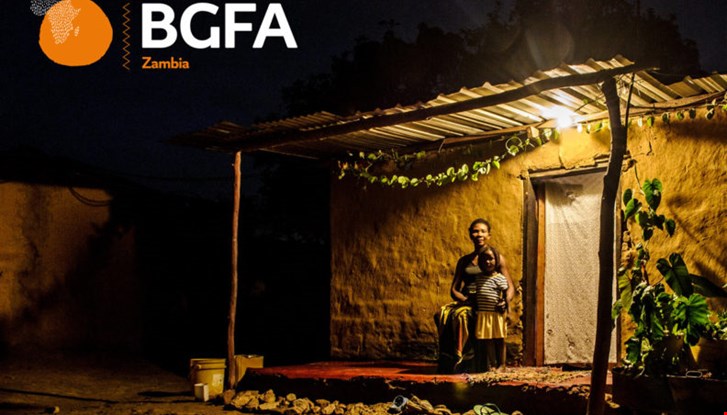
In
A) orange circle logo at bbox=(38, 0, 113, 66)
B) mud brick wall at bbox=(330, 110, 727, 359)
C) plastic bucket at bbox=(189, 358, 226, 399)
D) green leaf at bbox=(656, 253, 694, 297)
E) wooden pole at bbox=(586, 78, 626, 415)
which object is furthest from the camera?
orange circle logo at bbox=(38, 0, 113, 66)

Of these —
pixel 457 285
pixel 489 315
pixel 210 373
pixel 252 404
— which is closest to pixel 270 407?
pixel 252 404

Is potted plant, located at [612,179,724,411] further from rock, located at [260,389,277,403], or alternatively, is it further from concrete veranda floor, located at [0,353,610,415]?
rock, located at [260,389,277,403]

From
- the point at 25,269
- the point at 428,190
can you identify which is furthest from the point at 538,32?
the point at 25,269

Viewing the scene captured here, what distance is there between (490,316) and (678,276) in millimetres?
2145

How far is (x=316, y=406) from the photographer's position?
7.14m

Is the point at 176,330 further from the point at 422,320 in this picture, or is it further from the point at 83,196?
the point at 422,320

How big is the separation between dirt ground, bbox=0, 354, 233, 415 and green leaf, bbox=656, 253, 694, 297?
14.5 ft

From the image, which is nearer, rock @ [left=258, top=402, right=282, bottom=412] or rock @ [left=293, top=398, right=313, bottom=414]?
rock @ [left=293, top=398, right=313, bottom=414]

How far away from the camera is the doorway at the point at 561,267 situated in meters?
7.60

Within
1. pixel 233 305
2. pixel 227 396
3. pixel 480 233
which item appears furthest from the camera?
pixel 233 305

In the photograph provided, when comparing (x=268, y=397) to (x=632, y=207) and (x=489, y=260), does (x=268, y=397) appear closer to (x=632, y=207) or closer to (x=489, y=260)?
(x=489, y=260)

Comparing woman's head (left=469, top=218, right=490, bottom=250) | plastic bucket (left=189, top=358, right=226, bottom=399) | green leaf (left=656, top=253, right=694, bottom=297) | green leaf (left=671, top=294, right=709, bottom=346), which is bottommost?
plastic bucket (left=189, top=358, right=226, bottom=399)

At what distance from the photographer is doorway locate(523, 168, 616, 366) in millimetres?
7602

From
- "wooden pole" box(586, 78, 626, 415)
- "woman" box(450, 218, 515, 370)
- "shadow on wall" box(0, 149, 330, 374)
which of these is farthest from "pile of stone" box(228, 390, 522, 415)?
"shadow on wall" box(0, 149, 330, 374)
